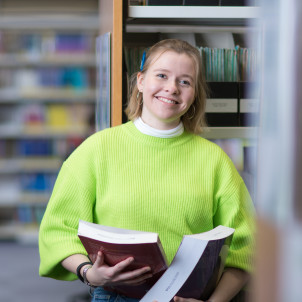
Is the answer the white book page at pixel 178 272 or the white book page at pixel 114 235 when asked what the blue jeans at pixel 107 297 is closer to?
the white book page at pixel 178 272

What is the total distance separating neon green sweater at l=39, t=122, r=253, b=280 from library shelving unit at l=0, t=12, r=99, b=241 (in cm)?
446

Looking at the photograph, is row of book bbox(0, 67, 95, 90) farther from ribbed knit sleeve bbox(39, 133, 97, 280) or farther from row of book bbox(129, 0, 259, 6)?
ribbed knit sleeve bbox(39, 133, 97, 280)

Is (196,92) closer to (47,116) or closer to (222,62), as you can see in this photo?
(222,62)

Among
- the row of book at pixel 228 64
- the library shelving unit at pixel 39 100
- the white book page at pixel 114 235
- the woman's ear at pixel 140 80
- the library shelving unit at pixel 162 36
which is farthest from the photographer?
the library shelving unit at pixel 39 100

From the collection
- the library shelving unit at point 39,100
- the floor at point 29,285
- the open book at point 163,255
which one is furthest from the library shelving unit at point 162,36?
the library shelving unit at point 39,100

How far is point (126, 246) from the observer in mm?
999

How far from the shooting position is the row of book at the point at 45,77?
578 cm

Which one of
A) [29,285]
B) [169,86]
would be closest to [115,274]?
[169,86]

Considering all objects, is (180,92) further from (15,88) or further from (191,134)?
(15,88)

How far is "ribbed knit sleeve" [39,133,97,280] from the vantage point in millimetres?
1264

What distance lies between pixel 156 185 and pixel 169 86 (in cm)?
24

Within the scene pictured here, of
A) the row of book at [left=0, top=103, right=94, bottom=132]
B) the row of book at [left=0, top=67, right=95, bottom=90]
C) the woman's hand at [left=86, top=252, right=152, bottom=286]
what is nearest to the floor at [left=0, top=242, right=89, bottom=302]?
the row of book at [left=0, top=103, right=94, bottom=132]

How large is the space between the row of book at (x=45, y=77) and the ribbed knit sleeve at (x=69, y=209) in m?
4.64

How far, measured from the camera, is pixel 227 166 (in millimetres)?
1327
